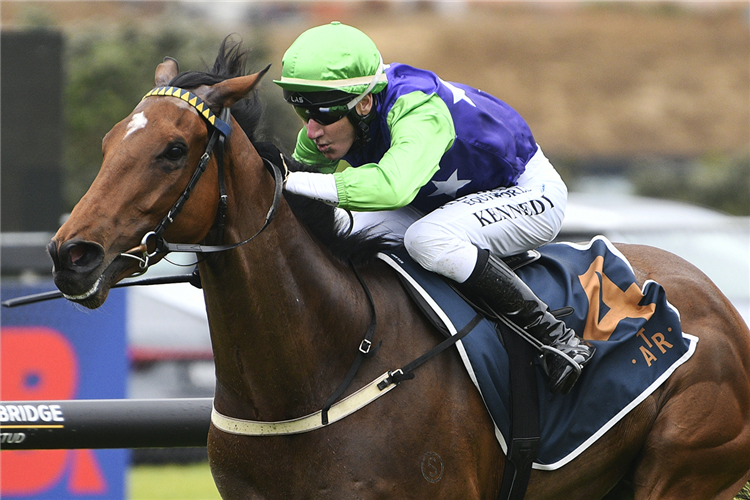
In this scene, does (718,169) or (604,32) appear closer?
(718,169)

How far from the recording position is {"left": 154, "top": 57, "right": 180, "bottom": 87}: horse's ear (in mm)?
2797

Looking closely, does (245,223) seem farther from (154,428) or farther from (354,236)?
(154,428)

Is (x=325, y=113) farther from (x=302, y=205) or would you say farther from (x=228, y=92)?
(x=228, y=92)

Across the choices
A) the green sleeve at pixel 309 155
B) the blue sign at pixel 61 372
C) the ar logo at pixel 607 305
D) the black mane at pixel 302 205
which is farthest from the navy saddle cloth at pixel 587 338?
the blue sign at pixel 61 372

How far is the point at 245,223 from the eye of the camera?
2.76 m

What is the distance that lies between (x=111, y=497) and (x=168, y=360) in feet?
6.77

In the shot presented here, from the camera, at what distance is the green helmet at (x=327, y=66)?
2992mm

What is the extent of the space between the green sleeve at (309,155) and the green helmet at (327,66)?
0.40 metres

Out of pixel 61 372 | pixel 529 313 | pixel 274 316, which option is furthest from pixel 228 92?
pixel 61 372

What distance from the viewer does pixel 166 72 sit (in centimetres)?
284

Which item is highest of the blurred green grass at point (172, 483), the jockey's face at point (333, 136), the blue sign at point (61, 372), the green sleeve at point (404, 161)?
the green sleeve at point (404, 161)

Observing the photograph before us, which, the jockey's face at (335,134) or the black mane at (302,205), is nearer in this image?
the black mane at (302,205)

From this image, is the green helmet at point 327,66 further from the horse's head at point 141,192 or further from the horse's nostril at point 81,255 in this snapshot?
the horse's nostril at point 81,255

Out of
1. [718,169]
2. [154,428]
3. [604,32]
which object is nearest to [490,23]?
[604,32]
